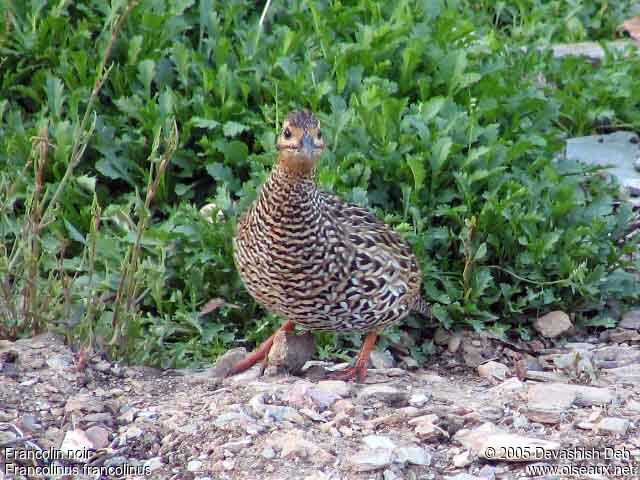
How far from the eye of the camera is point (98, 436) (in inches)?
185

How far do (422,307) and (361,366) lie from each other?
0.72m

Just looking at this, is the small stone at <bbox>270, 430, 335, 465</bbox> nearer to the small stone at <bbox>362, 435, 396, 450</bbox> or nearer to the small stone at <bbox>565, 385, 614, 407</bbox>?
the small stone at <bbox>362, 435, 396, 450</bbox>

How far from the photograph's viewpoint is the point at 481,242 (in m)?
6.88

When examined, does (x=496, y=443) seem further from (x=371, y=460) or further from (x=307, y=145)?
(x=307, y=145)

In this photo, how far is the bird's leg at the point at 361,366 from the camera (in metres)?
5.83

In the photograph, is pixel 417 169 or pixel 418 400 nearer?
pixel 418 400

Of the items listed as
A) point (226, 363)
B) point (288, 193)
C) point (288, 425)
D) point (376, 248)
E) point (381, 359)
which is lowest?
point (381, 359)

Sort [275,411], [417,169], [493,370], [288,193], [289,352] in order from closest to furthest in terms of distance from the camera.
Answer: [275,411], [288,193], [289,352], [493,370], [417,169]

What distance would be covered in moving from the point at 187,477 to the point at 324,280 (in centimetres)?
136

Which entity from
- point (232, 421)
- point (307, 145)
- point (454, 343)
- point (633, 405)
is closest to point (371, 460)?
point (232, 421)

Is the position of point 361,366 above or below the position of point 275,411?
below

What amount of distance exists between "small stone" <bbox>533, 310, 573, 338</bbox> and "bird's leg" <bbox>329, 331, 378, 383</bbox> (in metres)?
1.18

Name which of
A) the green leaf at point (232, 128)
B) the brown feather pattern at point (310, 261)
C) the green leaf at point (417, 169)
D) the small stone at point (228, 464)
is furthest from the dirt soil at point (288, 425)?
the green leaf at point (232, 128)

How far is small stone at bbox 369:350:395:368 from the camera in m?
6.40
